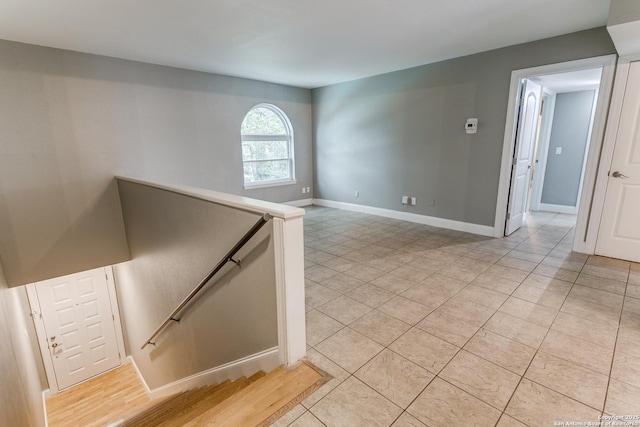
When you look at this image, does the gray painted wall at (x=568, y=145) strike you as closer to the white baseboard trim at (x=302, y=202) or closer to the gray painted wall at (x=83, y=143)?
the white baseboard trim at (x=302, y=202)

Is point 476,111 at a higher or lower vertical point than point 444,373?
higher

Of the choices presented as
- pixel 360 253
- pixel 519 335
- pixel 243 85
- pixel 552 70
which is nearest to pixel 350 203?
pixel 360 253

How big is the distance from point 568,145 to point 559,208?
1.20 meters

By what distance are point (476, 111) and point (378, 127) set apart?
1680mm

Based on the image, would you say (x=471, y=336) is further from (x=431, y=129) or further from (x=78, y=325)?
(x=78, y=325)

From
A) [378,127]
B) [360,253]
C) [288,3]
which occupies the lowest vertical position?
[360,253]

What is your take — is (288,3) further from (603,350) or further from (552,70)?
(603,350)

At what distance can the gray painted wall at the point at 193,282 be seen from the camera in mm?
1837

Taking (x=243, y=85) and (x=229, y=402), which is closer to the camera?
(x=229, y=402)

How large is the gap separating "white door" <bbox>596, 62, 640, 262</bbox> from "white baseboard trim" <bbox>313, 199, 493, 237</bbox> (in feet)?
4.06

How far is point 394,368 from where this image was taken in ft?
5.81

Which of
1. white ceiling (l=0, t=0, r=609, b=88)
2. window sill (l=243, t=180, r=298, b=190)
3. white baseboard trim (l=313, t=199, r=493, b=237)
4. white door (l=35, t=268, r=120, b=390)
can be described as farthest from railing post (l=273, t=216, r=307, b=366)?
white door (l=35, t=268, r=120, b=390)

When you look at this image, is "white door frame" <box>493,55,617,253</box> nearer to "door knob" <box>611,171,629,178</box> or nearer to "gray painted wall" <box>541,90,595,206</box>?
"door knob" <box>611,171,629,178</box>

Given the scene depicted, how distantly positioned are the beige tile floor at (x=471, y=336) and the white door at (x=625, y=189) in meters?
0.20
